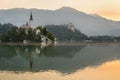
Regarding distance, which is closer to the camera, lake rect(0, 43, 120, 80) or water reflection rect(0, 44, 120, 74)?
lake rect(0, 43, 120, 80)

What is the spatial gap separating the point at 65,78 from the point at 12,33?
95.2 metres

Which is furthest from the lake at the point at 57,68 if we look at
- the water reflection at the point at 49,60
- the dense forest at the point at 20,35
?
the dense forest at the point at 20,35

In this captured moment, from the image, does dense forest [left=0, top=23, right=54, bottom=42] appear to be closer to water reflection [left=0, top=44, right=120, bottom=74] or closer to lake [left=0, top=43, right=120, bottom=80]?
water reflection [left=0, top=44, right=120, bottom=74]

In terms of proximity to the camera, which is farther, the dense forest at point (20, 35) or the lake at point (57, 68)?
the dense forest at point (20, 35)

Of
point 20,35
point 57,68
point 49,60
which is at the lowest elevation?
point 49,60

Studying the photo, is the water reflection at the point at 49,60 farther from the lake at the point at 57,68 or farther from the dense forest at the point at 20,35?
the dense forest at the point at 20,35

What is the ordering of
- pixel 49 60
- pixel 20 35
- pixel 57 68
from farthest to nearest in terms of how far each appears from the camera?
Result: 1. pixel 20 35
2. pixel 49 60
3. pixel 57 68

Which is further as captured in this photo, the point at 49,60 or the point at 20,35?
the point at 20,35

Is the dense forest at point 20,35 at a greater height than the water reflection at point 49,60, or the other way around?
the dense forest at point 20,35

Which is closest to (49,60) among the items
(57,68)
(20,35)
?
(57,68)

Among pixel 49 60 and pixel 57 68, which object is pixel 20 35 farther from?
pixel 57 68

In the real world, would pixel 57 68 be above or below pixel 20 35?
below

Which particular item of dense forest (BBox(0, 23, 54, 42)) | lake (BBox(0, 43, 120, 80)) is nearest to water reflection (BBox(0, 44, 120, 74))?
lake (BBox(0, 43, 120, 80))

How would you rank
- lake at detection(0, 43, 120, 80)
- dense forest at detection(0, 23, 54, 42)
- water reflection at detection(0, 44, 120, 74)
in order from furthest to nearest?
1. dense forest at detection(0, 23, 54, 42)
2. water reflection at detection(0, 44, 120, 74)
3. lake at detection(0, 43, 120, 80)
